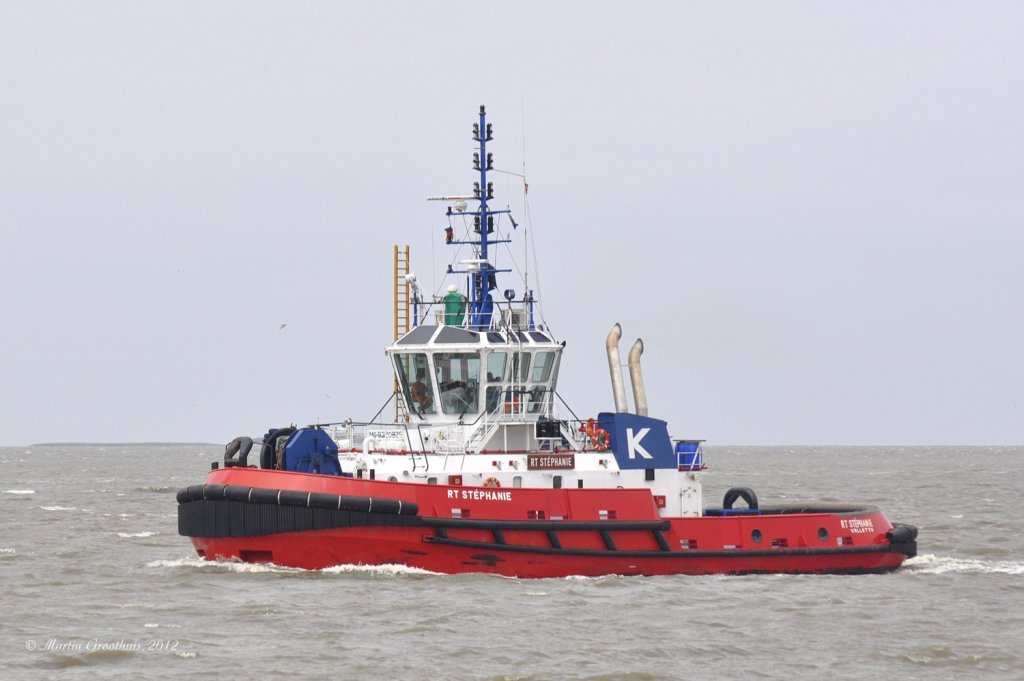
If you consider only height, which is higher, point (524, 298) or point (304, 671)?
point (524, 298)

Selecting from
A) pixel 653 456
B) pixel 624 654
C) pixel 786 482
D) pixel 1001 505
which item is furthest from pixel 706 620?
pixel 786 482

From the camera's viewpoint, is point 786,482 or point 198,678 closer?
point 198,678

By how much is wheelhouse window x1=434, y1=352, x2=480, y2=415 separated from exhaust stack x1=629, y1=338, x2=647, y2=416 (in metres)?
2.66

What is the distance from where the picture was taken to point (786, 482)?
62344mm

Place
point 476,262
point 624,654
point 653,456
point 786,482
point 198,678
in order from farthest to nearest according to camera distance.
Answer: point 786,482, point 476,262, point 653,456, point 624,654, point 198,678

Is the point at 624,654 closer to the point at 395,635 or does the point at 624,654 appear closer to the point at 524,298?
the point at 395,635

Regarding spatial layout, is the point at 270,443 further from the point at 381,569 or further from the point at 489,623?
the point at 489,623

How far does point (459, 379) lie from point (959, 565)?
8984 millimetres

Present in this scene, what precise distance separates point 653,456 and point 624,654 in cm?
534

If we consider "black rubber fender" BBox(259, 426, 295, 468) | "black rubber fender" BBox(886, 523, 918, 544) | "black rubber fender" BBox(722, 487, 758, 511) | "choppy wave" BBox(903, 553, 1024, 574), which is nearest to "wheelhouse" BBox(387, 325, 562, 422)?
"black rubber fender" BBox(259, 426, 295, 468)

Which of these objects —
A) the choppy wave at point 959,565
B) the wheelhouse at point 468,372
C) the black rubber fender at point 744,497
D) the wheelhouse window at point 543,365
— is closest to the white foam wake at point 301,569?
the wheelhouse at point 468,372

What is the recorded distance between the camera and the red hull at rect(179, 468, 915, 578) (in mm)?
18500

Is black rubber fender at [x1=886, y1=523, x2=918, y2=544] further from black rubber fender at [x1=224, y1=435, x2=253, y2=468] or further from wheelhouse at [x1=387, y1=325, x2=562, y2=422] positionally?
black rubber fender at [x1=224, y1=435, x2=253, y2=468]

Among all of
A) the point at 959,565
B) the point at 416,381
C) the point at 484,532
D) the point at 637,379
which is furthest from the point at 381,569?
the point at 959,565
